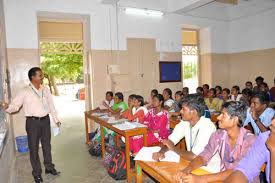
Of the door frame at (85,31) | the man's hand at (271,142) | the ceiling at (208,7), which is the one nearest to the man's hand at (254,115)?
the man's hand at (271,142)

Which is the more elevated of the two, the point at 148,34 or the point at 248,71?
the point at 148,34

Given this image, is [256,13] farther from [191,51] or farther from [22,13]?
[22,13]

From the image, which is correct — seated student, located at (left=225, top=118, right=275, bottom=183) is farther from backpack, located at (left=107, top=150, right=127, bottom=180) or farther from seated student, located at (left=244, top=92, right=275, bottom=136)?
backpack, located at (left=107, top=150, right=127, bottom=180)

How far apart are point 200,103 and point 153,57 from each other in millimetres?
4861

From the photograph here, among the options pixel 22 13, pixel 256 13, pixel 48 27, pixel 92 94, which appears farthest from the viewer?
pixel 48 27

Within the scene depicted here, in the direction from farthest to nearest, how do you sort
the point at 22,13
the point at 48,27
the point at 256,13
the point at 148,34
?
1. the point at 48,27
2. the point at 256,13
3. the point at 148,34
4. the point at 22,13

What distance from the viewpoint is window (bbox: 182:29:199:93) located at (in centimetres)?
858

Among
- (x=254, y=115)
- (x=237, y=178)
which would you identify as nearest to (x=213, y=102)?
(x=254, y=115)

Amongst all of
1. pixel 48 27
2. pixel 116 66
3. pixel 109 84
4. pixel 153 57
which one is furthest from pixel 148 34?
pixel 48 27

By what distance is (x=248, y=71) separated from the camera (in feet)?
26.4

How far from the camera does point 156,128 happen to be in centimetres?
372

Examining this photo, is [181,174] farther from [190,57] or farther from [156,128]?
[190,57]

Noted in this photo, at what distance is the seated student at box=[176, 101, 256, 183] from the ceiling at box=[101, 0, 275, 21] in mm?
4754

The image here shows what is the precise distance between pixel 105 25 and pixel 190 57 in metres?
3.66
